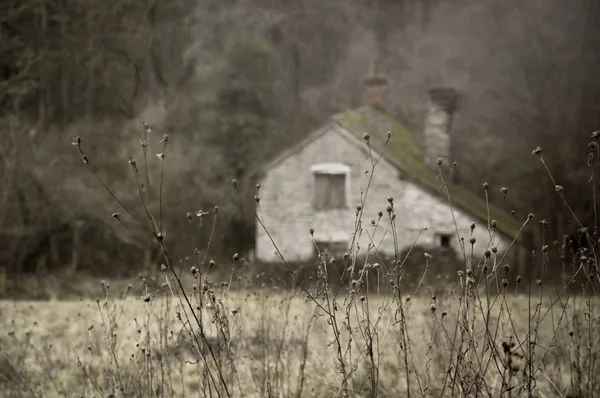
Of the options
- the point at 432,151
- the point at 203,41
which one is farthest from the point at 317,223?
the point at 203,41

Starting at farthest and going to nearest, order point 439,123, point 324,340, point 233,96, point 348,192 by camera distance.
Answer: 1. point 233,96
2. point 439,123
3. point 348,192
4. point 324,340

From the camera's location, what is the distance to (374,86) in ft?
53.8

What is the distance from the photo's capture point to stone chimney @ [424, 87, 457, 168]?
14.0 metres

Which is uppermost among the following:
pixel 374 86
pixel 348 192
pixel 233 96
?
pixel 374 86

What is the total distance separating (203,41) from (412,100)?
22.3ft

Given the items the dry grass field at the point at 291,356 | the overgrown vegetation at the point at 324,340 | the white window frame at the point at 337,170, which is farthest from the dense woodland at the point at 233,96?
the dry grass field at the point at 291,356

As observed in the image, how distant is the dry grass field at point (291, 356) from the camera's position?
9.68 ft

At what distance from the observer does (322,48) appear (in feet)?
66.9

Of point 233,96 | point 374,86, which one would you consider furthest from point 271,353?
point 233,96

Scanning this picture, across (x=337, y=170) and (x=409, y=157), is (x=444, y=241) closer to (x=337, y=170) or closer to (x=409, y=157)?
(x=409, y=157)

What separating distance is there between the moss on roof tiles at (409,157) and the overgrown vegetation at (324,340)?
5.30 metres

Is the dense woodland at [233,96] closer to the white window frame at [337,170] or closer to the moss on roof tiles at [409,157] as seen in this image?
the white window frame at [337,170]

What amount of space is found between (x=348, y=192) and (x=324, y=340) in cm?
841

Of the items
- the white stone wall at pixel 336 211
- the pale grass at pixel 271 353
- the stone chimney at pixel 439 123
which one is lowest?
the pale grass at pixel 271 353
